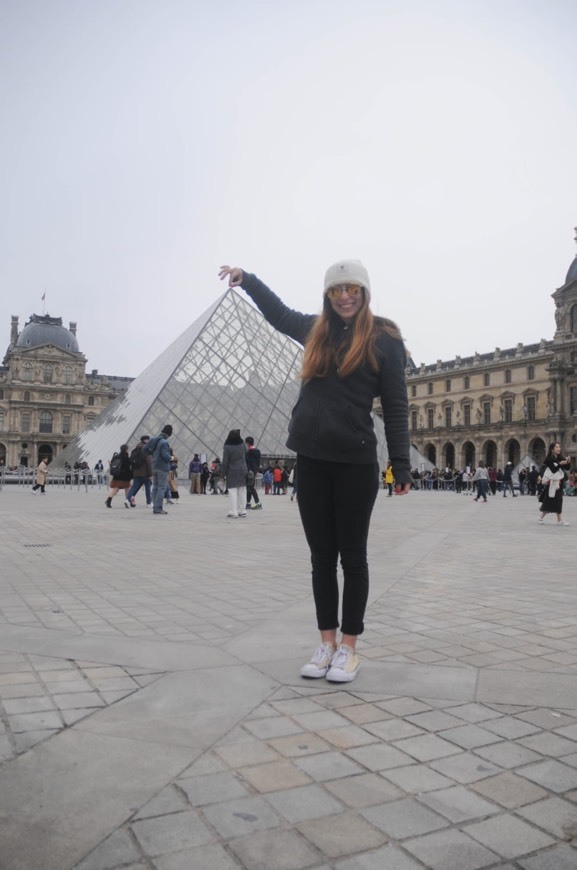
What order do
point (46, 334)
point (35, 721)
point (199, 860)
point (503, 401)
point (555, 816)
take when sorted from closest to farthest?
1. point (199, 860)
2. point (555, 816)
3. point (35, 721)
4. point (503, 401)
5. point (46, 334)

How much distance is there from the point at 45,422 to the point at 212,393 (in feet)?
182

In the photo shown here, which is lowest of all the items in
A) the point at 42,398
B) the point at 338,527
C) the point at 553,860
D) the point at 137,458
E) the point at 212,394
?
the point at 553,860

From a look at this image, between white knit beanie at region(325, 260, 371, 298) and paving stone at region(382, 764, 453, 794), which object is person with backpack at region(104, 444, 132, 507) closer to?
white knit beanie at region(325, 260, 371, 298)

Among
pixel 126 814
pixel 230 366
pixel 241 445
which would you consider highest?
pixel 230 366

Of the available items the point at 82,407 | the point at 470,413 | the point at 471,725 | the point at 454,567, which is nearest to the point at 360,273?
the point at 471,725

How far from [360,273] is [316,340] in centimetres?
36

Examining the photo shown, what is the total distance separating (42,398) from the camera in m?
77.2

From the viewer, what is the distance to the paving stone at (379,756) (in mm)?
1971

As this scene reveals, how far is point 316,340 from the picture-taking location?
3.10 m

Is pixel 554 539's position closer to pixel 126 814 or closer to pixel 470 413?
pixel 126 814

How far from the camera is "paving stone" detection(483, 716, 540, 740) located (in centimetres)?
221

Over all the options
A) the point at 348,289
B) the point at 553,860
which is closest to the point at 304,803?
the point at 553,860

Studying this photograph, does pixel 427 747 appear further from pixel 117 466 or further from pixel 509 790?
pixel 117 466

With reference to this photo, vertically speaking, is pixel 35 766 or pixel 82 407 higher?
pixel 82 407
